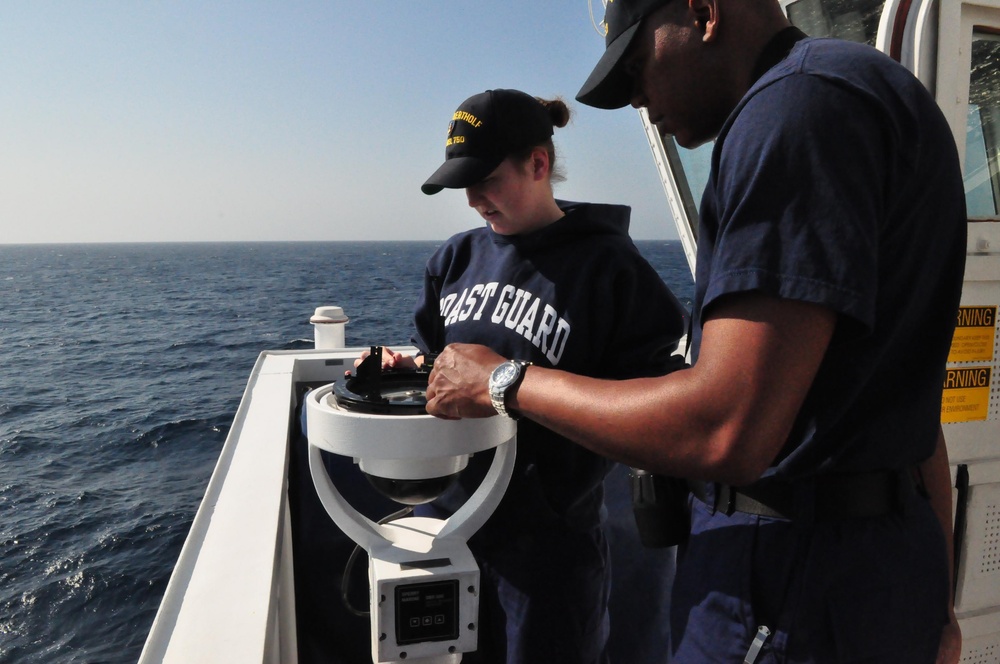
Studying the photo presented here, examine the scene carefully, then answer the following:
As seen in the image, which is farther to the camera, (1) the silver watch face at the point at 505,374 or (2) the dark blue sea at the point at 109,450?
(2) the dark blue sea at the point at 109,450

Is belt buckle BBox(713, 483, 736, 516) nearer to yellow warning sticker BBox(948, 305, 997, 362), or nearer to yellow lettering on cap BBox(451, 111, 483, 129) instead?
yellow lettering on cap BBox(451, 111, 483, 129)

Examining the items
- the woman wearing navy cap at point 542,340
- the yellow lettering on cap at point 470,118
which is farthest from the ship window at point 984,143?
the yellow lettering on cap at point 470,118

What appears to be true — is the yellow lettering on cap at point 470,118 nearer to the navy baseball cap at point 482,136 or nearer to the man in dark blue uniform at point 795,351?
the navy baseball cap at point 482,136

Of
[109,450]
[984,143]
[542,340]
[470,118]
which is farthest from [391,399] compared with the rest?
[109,450]

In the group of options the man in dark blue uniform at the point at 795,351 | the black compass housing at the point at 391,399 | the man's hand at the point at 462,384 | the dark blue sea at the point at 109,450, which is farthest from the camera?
the dark blue sea at the point at 109,450

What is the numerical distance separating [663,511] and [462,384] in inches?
17.3

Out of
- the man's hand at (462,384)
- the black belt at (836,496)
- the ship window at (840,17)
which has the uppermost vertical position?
the ship window at (840,17)

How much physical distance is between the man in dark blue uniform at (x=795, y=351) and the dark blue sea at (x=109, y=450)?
28.2ft

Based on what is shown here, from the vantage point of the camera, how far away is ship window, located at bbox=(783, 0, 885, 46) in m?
2.19

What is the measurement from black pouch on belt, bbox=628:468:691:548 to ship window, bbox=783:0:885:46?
165 cm

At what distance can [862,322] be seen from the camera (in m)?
0.80

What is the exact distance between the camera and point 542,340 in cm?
165

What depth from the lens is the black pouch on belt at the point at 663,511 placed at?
1.29m

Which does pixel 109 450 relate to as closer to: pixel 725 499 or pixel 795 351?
pixel 725 499
